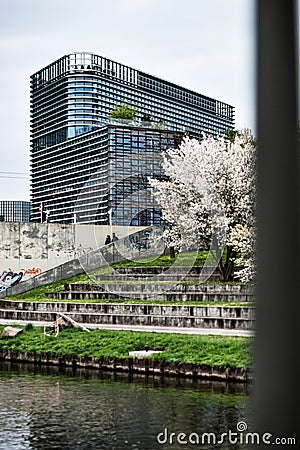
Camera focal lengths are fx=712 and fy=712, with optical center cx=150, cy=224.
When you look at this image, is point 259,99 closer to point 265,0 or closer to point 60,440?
point 265,0

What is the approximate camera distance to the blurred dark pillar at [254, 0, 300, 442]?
1652 millimetres

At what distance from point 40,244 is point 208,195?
995 centimetres

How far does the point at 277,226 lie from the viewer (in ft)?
5.52

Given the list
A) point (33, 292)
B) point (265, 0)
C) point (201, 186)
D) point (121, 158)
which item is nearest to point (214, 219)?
point (201, 186)

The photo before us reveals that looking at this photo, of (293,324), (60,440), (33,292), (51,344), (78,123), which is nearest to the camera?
(293,324)

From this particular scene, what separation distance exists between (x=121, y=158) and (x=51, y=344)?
44371 mm

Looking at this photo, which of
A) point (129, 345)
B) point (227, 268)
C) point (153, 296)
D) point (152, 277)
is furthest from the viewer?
point (152, 277)

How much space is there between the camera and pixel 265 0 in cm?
171

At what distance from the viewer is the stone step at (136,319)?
61.0ft

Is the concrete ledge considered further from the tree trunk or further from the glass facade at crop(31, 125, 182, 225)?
the glass facade at crop(31, 125, 182, 225)

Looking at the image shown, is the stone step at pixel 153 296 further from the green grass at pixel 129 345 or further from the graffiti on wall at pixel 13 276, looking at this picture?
the graffiti on wall at pixel 13 276

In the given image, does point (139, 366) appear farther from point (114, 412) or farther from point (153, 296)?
point (153, 296)

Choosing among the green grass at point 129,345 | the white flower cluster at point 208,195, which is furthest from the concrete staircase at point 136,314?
the white flower cluster at point 208,195

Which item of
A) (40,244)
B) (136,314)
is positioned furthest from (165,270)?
(136,314)
